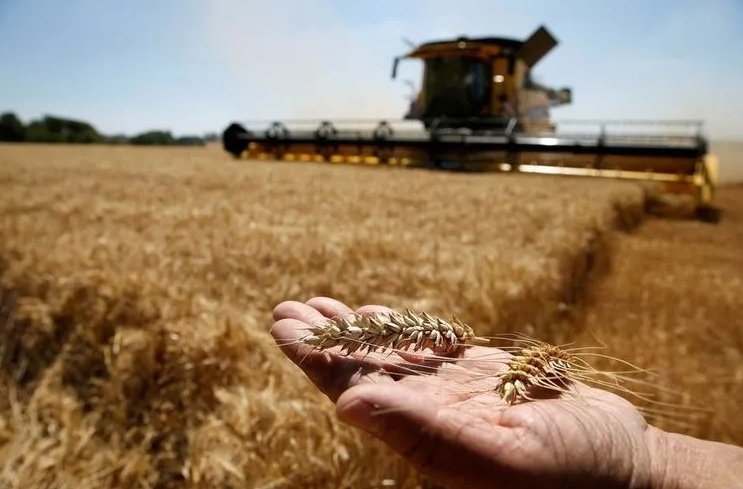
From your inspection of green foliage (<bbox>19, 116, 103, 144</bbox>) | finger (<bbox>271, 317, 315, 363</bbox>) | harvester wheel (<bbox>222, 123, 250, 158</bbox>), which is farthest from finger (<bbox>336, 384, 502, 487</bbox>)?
green foliage (<bbox>19, 116, 103, 144</bbox>)

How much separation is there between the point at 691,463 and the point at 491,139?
10.6 metres

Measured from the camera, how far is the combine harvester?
10.1 meters

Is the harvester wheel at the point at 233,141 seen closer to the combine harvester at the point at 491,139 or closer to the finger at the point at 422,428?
the combine harvester at the point at 491,139

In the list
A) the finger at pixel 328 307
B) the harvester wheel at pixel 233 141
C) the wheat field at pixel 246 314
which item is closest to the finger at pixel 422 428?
the finger at pixel 328 307

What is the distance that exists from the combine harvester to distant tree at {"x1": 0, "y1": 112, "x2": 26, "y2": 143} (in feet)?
92.9

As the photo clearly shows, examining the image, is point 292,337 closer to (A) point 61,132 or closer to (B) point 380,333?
(B) point 380,333

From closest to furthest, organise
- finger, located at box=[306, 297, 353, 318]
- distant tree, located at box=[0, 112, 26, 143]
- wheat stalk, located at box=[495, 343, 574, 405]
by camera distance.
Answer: wheat stalk, located at box=[495, 343, 574, 405] < finger, located at box=[306, 297, 353, 318] < distant tree, located at box=[0, 112, 26, 143]

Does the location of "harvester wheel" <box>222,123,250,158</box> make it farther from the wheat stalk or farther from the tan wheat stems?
the wheat stalk

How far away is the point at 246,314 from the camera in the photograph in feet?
8.34

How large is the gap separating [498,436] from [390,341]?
365 millimetres

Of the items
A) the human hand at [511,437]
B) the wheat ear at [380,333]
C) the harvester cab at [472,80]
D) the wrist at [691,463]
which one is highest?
the harvester cab at [472,80]

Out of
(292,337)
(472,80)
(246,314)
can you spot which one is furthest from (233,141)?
(292,337)

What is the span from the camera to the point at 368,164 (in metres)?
12.7

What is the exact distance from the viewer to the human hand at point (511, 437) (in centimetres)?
90
